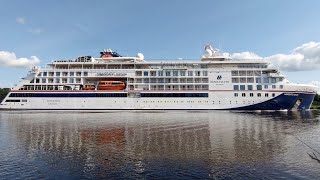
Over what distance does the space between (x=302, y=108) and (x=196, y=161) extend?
185 feet

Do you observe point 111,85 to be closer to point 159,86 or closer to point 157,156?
point 159,86

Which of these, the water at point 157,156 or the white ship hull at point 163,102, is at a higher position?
the white ship hull at point 163,102

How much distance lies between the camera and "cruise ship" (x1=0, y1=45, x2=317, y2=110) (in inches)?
2458

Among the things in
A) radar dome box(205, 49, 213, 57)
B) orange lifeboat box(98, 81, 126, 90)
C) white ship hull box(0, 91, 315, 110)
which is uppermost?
radar dome box(205, 49, 213, 57)

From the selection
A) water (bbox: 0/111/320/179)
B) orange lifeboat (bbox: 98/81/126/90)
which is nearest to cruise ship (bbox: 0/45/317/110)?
orange lifeboat (bbox: 98/81/126/90)

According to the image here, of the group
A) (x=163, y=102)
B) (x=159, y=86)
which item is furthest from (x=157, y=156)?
(x=159, y=86)

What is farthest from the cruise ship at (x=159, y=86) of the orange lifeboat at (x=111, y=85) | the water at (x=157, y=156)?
the water at (x=157, y=156)

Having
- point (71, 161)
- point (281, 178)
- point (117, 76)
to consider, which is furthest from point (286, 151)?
point (117, 76)

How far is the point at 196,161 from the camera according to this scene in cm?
1662

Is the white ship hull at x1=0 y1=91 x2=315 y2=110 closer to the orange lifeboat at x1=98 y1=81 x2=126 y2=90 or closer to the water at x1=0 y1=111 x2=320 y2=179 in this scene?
the orange lifeboat at x1=98 y1=81 x2=126 y2=90

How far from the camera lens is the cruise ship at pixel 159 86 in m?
62.4

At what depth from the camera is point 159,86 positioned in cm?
6650

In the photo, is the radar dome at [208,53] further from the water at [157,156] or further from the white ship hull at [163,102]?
the water at [157,156]

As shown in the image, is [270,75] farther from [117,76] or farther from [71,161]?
[71,161]
